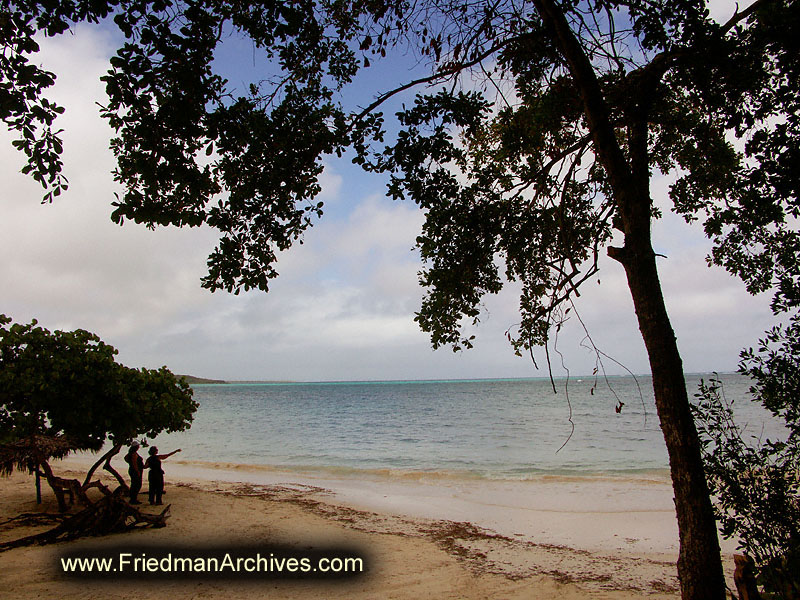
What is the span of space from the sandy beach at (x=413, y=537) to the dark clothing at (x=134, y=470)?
100 cm

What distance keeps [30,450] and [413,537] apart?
7600 millimetres

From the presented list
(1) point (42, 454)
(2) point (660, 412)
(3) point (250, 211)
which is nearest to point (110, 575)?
(1) point (42, 454)

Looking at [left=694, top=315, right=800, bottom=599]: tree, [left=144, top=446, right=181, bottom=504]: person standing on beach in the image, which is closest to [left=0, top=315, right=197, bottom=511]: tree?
[left=144, top=446, right=181, bottom=504]: person standing on beach

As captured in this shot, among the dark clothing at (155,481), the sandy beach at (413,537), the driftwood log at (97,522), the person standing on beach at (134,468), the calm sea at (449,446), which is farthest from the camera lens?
the calm sea at (449,446)

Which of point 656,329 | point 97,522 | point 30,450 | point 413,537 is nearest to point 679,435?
point 656,329

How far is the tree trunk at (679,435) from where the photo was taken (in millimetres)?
4020

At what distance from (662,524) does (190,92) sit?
1271 centimetres

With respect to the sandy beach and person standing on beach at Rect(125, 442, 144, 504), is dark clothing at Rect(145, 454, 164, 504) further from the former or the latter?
the sandy beach

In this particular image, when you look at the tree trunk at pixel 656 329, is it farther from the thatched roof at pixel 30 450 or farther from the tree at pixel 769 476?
the thatched roof at pixel 30 450

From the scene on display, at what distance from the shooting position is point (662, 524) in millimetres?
11414

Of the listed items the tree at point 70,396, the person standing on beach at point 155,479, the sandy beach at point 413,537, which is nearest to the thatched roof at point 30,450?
the tree at point 70,396

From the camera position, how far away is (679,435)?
13.8ft

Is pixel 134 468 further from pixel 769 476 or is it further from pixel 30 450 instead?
pixel 769 476

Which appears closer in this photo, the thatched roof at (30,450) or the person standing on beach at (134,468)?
the thatched roof at (30,450)
